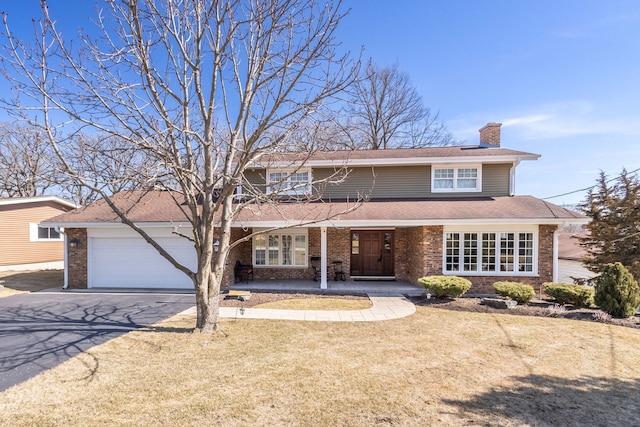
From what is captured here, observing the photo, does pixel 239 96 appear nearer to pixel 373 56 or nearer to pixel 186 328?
pixel 373 56

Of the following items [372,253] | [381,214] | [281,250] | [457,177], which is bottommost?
[372,253]

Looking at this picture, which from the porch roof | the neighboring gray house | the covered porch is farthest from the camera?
the neighboring gray house

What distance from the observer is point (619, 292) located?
7934 mm

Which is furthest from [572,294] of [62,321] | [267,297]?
[62,321]

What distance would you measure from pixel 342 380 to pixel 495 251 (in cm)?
879

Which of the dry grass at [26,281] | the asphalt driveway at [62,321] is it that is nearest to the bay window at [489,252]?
the asphalt driveway at [62,321]

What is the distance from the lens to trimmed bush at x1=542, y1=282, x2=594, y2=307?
8727mm

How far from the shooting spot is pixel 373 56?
5.73 m

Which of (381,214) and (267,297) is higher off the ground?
(381,214)

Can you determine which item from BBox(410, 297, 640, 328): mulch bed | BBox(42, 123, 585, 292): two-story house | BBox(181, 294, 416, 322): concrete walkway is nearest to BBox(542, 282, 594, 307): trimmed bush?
BBox(410, 297, 640, 328): mulch bed

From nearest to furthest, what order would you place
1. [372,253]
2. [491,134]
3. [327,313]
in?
[327,313] → [372,253] → [491,134]

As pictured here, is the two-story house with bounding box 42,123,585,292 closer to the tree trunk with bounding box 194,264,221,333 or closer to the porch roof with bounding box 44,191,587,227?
the porch roof with bounding box 44,191,587,227

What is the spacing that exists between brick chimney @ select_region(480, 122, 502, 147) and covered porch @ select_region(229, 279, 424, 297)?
788 cm

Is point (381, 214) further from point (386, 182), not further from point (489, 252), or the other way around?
point (489, 252)
